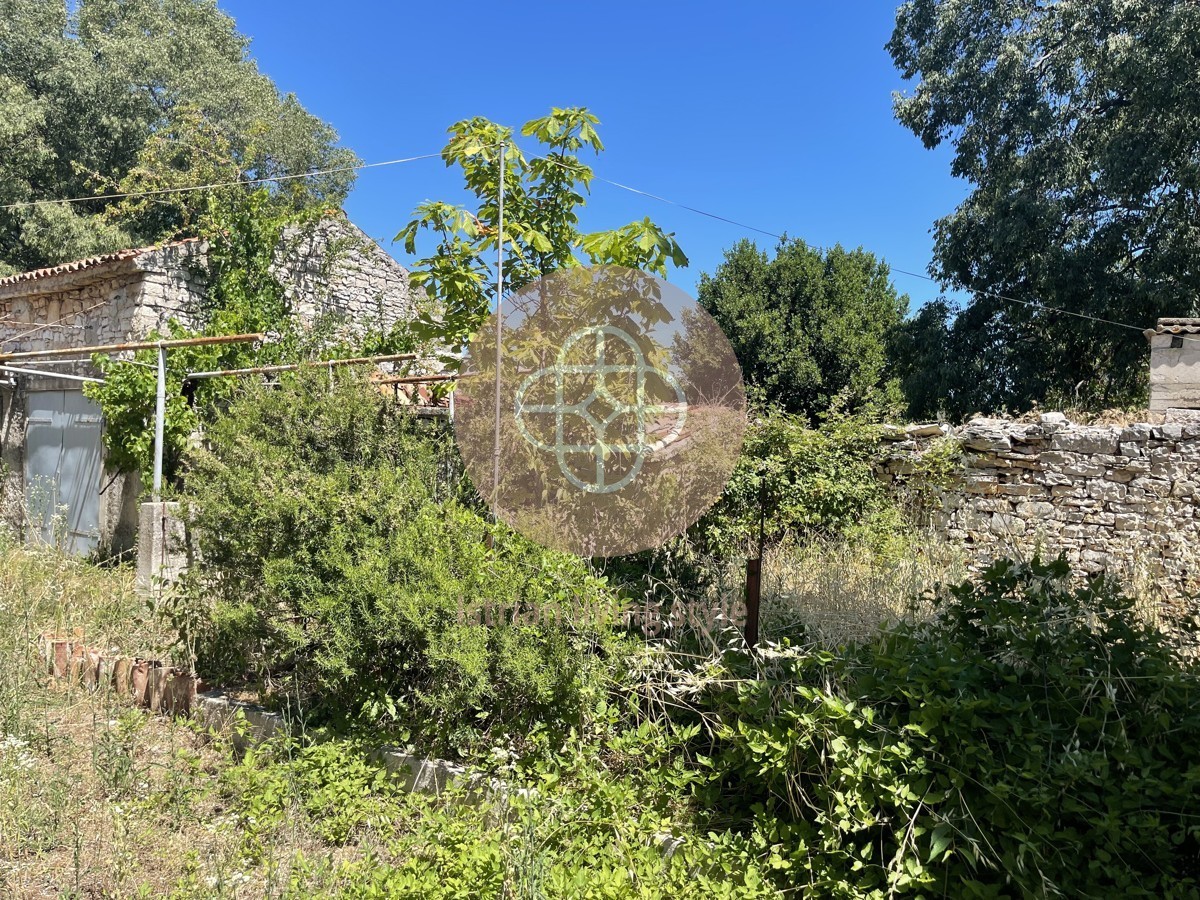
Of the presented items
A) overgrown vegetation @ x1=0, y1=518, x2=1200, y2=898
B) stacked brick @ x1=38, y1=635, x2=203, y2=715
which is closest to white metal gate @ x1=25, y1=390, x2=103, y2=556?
stacked brick @ x1=38, y1=635, x2=203, y2=715

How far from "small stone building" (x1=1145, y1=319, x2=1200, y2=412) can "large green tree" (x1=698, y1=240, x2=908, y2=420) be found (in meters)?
6.63

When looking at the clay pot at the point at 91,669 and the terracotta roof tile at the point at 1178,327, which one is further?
the terracotta roof tile at the point at 1178,327

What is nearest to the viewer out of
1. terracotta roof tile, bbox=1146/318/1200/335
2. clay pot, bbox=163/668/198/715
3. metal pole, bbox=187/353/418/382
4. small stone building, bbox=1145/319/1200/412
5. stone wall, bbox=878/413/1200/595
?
clay pot, bbox=163/668/198/715

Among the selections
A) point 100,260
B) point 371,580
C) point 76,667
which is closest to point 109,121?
point 100,260

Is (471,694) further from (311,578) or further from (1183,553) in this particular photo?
(1183,553)

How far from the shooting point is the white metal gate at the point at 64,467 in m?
8.48

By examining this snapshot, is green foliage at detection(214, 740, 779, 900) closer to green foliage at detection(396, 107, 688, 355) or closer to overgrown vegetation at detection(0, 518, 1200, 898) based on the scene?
overgrown vegetation at detection(0, 518, 1200, 898)

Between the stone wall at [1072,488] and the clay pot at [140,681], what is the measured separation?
6.65 meters

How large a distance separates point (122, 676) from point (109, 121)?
653 inches

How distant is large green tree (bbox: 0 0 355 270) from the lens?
49.8ft

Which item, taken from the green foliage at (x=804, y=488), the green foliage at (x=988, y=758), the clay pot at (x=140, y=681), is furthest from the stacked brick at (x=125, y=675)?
the green foliage at (x=804, y=488)

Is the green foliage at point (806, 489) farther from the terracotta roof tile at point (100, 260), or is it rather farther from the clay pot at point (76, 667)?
the terracotta roof tile at point (100, 260)

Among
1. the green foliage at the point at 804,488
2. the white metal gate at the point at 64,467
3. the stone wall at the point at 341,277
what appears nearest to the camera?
the green foliage at the point at 804,488

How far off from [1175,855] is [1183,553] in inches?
244
